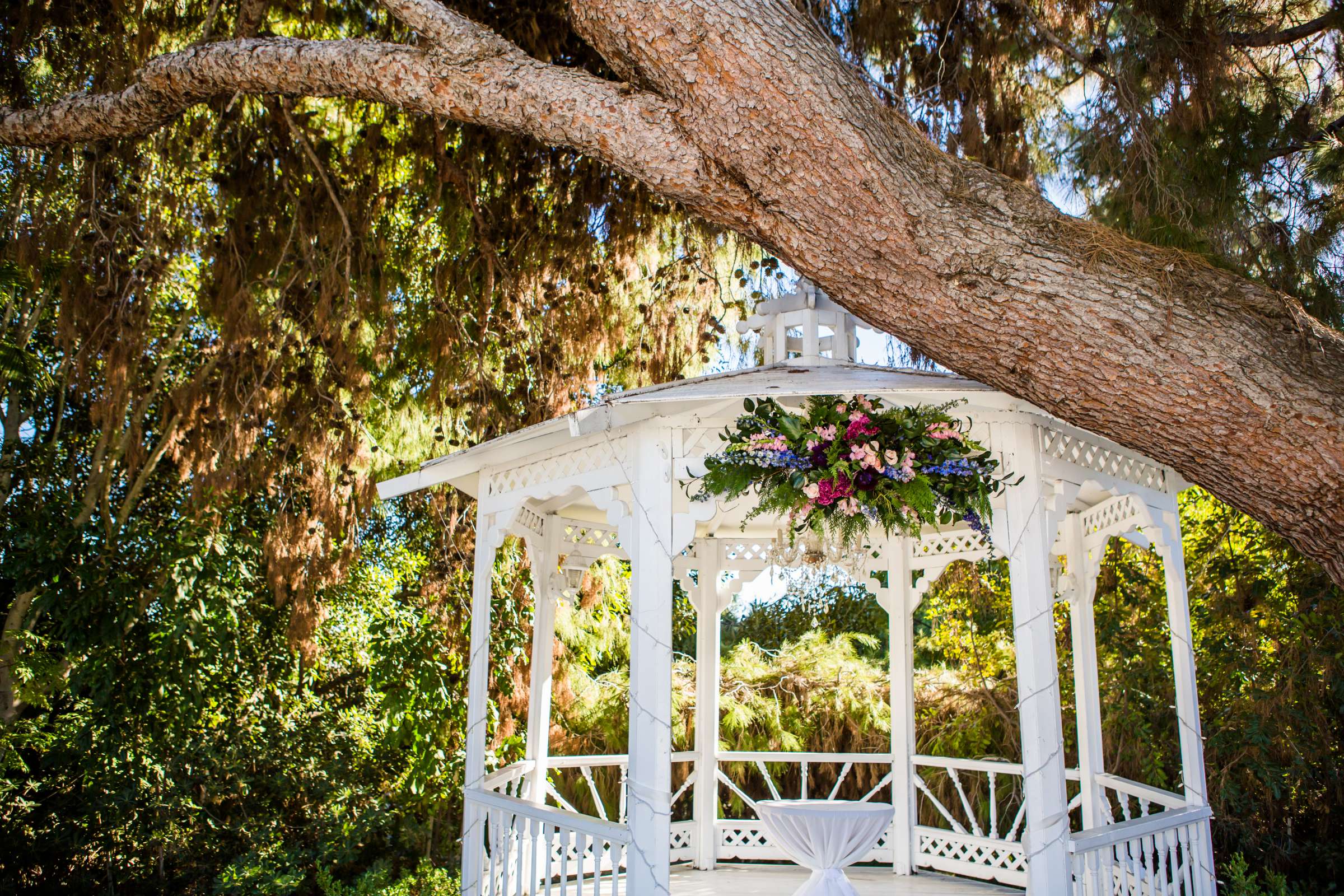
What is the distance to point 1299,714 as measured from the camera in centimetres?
671

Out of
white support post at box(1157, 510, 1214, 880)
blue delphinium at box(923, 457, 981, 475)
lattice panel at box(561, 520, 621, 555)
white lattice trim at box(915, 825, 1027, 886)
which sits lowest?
white lattice trim at box(915, 825, 1027, 886)

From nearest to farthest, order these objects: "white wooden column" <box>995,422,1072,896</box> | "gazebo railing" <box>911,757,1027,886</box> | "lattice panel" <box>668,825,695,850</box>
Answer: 1. "white wooden column" <box>995,422,1072,896</box>
2. "gazebo railing" <box>911,757,1027,886</box>
3. "lattice panel" <box>668,825,695,850</box>

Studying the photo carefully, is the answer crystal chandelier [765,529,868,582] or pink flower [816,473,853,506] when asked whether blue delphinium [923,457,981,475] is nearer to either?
pink flower [816,473,853,506]

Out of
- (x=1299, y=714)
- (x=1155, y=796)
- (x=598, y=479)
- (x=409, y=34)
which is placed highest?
(x=409, y=34)

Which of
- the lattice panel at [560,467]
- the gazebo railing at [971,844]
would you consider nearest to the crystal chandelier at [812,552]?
the lattice panel at [560,467]

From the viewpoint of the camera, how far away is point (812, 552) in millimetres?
4570

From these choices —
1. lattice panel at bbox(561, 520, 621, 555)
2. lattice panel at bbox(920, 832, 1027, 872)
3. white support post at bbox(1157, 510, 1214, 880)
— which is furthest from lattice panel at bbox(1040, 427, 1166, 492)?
lattice panel at bbox(561, 520, 621, 555)

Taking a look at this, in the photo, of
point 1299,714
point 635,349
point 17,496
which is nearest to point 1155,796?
point 1299,714

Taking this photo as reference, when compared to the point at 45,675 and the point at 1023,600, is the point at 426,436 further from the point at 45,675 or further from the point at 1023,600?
the point at 1023,600

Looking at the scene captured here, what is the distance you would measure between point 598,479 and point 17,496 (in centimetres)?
551

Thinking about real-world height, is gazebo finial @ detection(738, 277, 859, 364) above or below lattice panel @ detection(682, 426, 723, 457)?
above

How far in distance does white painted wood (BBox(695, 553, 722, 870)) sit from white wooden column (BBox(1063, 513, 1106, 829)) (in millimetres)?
2137

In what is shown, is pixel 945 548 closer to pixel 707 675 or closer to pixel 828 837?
pixel 707 675

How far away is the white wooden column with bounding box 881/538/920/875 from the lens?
643 centimetres
